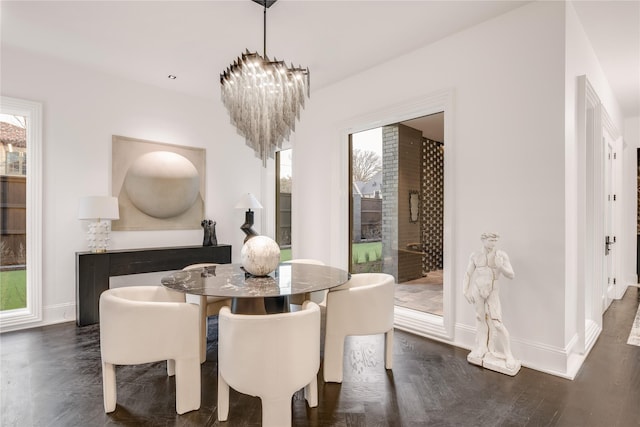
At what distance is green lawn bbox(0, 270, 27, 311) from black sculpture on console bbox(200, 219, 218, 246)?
190 cm

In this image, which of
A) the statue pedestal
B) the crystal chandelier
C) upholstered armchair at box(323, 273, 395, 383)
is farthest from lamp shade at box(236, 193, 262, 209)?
the statue pedestal

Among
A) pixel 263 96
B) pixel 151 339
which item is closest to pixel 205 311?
pixel 151 339

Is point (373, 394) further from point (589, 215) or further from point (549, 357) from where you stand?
point (589, 215)

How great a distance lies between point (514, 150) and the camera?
271 cm

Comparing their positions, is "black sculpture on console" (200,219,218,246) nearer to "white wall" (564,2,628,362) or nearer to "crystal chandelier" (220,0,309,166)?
"crystal chandelier" (220,0,309,166)

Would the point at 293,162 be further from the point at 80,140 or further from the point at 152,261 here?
the point at 80,140

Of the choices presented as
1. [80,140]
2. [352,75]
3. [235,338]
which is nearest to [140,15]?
[80,140]

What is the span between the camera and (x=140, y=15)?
2.80m

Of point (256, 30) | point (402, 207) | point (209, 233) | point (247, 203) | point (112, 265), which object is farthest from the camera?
point (402, 207)

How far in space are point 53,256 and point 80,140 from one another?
4.32 feet

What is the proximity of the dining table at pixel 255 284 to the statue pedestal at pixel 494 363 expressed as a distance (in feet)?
4.04

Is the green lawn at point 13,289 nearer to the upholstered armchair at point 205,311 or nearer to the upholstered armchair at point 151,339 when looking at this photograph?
the upholstered armchair at point 205,311

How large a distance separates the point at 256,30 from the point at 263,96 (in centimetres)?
101

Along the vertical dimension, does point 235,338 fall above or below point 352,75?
below
